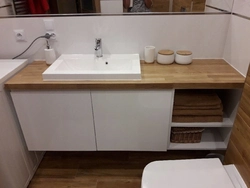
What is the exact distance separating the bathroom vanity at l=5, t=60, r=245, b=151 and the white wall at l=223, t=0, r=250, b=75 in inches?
2.7

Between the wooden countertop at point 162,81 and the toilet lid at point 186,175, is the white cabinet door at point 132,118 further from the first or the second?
the toilet lid at point 186,175

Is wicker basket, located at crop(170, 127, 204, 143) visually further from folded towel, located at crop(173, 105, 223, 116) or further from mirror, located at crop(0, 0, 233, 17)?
mirror, located at crop(0, 0, 233, 17)

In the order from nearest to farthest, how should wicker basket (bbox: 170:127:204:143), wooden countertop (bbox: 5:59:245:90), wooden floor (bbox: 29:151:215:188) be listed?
1. wooden countertop (bbox: 5:59:245:90)
2. wicker basket (bbox: 170:127:204:143)
3. wooden floor (bbox: 29:151:215:188)

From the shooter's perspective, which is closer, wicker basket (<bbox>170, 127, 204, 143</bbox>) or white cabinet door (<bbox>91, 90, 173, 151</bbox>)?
white cabinet door (<bbox>91, 90, 173, 151</bbox>)

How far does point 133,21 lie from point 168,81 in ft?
1.82

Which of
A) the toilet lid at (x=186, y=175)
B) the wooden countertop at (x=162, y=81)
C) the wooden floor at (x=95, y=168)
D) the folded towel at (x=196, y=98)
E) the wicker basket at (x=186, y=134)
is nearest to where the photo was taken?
the toilet lid at (x=186, y=175)

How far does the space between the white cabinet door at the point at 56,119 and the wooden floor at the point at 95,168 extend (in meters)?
0.31

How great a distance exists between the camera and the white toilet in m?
0.98

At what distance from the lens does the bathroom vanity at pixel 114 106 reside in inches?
46.8

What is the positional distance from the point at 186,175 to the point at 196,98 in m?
0.54

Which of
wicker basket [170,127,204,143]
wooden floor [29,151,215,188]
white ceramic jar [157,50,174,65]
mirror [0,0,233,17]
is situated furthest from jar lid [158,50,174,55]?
wooden floor [29,151,215,188]

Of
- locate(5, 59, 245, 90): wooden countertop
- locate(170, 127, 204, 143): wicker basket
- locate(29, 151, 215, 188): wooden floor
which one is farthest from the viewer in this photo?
locate(29, 151, 215, 188): wooden floor

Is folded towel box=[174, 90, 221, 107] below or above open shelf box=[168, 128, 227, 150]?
above

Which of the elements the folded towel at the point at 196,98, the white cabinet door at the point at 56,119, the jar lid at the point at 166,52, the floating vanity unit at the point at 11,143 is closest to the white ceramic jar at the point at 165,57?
the jar lid at the point at 166,52
